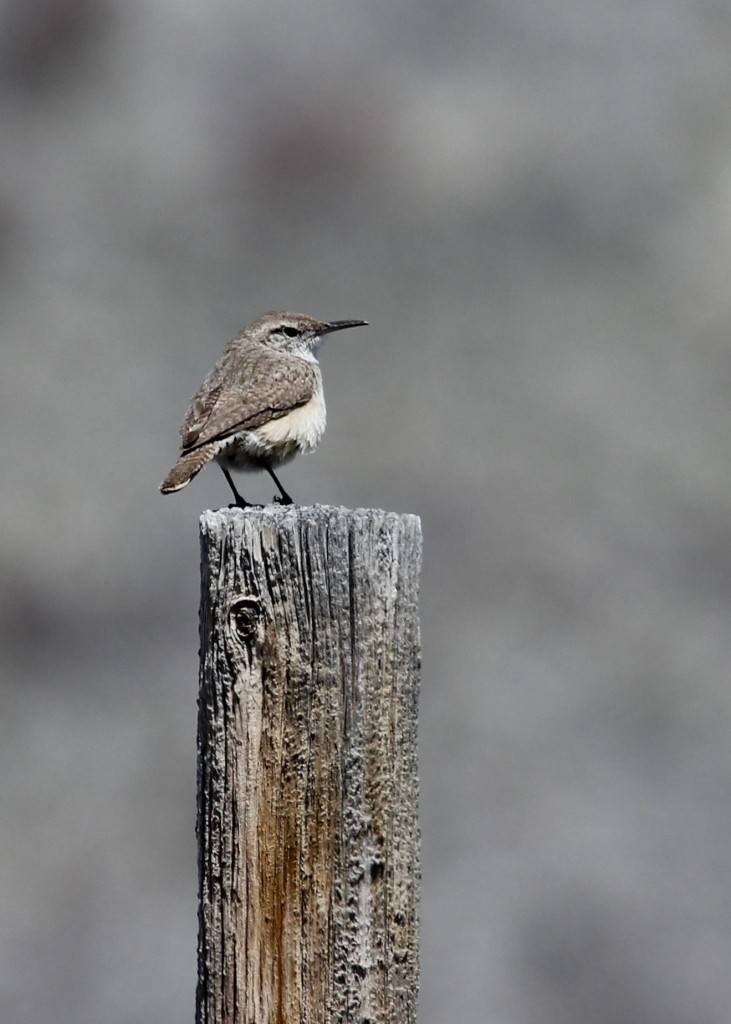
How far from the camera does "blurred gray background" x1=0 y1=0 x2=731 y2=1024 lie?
1423 centimetres

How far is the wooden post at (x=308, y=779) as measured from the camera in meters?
3.80

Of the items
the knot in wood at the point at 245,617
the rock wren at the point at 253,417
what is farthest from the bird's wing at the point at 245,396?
the knot in wood at the point at 245,617

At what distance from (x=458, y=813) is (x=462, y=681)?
5.36 feet

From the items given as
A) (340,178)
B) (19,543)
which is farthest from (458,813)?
(340,178)

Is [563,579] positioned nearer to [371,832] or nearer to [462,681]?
[462,681]

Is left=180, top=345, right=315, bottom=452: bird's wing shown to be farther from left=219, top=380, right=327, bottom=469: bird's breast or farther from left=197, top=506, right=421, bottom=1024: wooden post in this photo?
left=197, top=506, right=421, bottom=1024: wooden post

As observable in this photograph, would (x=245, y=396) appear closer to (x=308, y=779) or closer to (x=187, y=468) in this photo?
(x=187, y=468)

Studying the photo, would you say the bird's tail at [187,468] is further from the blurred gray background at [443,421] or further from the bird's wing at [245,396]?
the blurred gray background at [443,421]

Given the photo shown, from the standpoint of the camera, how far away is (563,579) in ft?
54.8

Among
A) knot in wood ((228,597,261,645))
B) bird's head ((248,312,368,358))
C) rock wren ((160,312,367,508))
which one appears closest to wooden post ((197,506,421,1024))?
knot in wood ((228,597,261,645))

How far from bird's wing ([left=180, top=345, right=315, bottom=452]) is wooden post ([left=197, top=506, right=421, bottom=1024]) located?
115 inches

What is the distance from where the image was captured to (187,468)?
6.48 meters

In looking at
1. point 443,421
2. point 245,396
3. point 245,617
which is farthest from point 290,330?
point 443,421

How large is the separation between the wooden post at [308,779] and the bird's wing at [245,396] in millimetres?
2925
